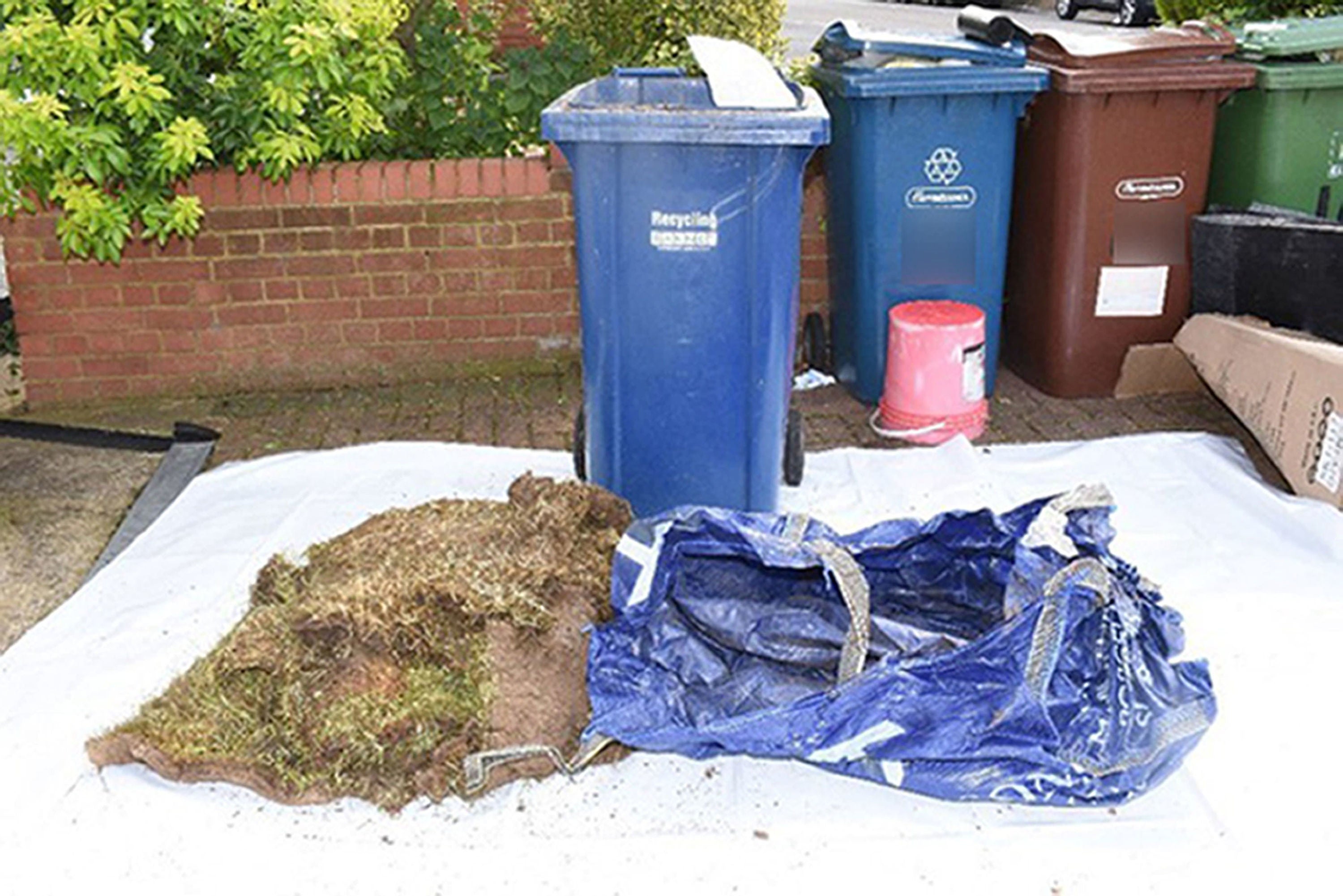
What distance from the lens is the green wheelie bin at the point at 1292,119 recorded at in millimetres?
4895

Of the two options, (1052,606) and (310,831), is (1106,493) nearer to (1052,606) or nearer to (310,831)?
(1052,606)

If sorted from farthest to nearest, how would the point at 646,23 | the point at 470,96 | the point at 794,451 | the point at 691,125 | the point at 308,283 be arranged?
1. the point at 646,23
2. the point at 470,96
3. the point at 308,283
4. the point at 794,451
5. the point at 691,125

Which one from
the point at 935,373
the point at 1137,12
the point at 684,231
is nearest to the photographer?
the point at 684,231

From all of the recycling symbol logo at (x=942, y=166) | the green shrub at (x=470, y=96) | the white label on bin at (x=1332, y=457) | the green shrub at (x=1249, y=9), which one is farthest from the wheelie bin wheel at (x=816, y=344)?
the green shrub at (x=1249, y=9)

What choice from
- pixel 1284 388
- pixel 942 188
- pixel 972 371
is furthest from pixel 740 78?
pixel 1284 388

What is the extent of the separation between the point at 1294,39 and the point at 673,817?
3.74 metres

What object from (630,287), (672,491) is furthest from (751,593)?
(630,287)

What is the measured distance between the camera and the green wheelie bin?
4.89m

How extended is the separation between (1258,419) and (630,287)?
2159 mm

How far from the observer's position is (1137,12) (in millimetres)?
20672

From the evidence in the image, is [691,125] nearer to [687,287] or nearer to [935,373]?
[687,287]

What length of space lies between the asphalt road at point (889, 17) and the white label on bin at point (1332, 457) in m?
14.7

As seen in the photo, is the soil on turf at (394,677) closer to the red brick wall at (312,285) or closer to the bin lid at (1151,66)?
the red brick wall at (312,285)

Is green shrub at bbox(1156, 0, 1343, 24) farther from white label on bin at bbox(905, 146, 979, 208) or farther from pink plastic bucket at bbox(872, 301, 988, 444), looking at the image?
pink plastic bucket at bbox(872, 301, 988, 444)
